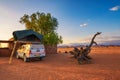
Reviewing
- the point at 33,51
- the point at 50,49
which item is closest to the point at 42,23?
the point at 50,49

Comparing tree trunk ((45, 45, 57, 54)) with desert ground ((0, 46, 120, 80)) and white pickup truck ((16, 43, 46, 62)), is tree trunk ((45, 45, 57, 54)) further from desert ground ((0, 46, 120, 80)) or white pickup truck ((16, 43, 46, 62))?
desert ground ((0, 46, 120, 80))

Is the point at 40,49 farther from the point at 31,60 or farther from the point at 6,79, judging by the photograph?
the point at 6,79

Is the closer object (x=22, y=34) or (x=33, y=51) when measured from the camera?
(x=33, y=51)

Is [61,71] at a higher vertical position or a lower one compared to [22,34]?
lower

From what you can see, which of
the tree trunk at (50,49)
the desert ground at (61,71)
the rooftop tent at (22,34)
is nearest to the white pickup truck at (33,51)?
the desert ground at (61,71)

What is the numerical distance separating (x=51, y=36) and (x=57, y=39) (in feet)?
6.49

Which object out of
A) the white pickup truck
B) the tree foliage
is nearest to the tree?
the tree foliage

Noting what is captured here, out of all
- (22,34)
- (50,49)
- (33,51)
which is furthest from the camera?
(50,49)

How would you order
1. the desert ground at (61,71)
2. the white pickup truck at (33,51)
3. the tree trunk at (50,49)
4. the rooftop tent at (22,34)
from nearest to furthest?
the desert ground at (61,71) → the white pickup truck at (33,51) → the rooftop tent at (22,34) → the tree trunk at (50,49)

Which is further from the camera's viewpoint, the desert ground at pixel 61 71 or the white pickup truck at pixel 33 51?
the white pickup truck at pixel 33 51

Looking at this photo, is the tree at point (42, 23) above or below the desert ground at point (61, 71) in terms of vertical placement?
above

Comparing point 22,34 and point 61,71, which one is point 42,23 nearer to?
point 22,34

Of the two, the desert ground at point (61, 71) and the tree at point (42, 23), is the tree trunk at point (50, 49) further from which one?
the desert ground at point (61, 71)

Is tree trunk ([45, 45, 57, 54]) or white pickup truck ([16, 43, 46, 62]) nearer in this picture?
white pickup truck ([16, 43, 46, 62])
